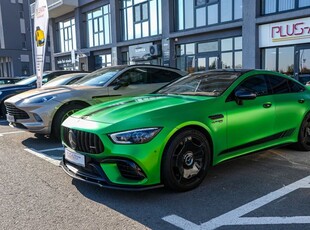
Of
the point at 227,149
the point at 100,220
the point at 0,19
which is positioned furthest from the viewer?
the point at 0,19

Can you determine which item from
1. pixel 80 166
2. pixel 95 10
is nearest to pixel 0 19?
pixel 95 10

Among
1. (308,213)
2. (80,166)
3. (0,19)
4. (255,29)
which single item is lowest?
(308,213)

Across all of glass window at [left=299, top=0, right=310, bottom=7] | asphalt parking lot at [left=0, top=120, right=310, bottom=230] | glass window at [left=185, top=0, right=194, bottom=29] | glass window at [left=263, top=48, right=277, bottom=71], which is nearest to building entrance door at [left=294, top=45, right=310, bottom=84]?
glass window at [left=263, top=48, right=277, bottom=71]

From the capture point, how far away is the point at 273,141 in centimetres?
509

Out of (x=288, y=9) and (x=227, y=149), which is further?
(x=288, y=9)

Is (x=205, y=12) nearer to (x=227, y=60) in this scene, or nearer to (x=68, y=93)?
(x=227, y=60)

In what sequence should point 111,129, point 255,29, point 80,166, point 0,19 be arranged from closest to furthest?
point 111,129, point 80,166, point 255,29, point 0,19

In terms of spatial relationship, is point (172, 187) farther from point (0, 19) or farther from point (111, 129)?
point (0, 19)

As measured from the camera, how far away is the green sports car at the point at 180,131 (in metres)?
3.67

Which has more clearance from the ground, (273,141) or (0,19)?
(0,19)

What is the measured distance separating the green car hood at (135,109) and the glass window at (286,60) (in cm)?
1096

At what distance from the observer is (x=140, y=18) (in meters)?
22.2

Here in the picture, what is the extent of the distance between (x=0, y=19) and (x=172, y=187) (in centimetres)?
5040

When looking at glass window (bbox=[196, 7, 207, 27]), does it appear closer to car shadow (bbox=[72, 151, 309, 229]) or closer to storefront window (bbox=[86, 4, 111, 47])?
storefront window (bbox=[86, 4, 111, 47])
